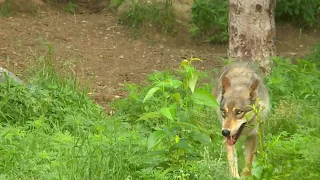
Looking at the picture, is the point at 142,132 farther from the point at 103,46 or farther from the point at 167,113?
the point at 103,46

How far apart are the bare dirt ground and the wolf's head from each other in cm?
321

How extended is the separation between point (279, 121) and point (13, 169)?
2.92 meters

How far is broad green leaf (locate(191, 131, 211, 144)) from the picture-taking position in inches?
243

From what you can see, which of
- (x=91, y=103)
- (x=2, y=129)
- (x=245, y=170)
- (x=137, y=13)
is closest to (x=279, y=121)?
(x=245, y=170)

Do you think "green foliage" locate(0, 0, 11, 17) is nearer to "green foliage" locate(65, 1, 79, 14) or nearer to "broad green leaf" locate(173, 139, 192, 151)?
"green foliage" locate(65, 1, 79, 14)

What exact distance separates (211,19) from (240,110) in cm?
580

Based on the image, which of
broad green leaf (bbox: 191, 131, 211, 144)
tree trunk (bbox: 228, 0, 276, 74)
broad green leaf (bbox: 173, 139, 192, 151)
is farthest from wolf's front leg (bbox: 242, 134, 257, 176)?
tree trunk (bbox: 228, 0, 276, 74)

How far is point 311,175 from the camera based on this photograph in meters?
5.87

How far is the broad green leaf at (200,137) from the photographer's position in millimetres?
6176

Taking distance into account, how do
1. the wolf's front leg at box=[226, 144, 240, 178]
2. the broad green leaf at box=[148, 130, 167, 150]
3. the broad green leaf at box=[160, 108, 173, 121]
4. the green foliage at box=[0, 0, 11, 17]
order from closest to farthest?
the broad green leaf at box=[160, 108, 173, 121] < the broad green leaf at box=[148, 130, 167, 150] < the wolf's front leg at box=[226, 144, 240, 178] < the green foliage at box=[0, 0, 11, 17]

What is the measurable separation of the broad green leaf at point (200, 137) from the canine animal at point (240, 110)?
0.36 meters

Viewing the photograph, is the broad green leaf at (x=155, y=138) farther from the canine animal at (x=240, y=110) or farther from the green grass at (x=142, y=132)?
the canine animal at (x=240, y=110)

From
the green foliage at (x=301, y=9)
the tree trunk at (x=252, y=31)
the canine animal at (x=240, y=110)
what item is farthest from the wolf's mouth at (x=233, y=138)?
the green foliage at (x=301, y=9)

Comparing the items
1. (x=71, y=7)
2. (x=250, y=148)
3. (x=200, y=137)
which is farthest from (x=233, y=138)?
(x=71, y=7)
